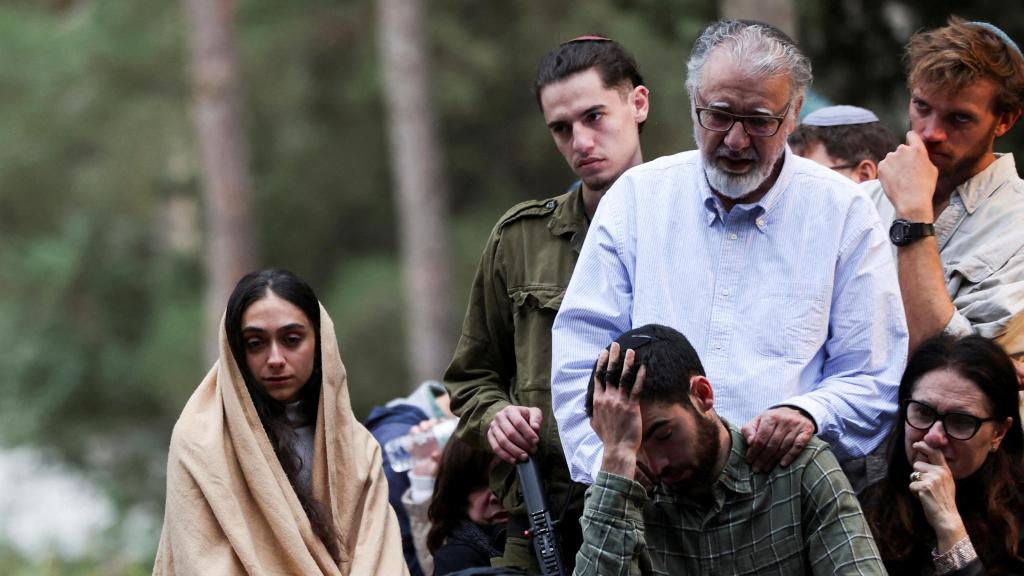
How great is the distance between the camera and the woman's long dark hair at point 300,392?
14.4 feet

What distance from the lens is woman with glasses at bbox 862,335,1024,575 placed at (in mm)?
3789

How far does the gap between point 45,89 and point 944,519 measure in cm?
1867

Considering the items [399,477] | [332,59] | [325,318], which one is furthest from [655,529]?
[332,59]

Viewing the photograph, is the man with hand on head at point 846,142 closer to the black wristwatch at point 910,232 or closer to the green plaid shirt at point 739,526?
the black wristwatch at point 910,232

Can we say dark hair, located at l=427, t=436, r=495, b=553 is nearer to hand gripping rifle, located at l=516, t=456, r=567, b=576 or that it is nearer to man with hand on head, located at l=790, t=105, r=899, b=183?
hand gripping rifle, located at l=516, t=456, r=567, b=576

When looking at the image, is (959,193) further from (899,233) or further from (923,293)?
(923,293)

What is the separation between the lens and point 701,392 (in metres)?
3.46

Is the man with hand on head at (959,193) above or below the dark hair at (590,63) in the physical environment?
below

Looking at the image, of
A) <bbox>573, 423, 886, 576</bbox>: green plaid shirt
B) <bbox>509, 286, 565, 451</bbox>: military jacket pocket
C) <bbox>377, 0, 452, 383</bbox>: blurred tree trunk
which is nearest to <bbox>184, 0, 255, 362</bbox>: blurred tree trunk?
<bbox>377, 0, 452, 383</bbox>: blurred tree trunk

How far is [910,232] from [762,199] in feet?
1.75

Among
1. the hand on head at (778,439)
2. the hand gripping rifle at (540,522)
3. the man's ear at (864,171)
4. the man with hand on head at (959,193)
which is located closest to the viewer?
the hand on head at (778,439)

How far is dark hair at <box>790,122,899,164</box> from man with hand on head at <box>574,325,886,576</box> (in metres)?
1.81

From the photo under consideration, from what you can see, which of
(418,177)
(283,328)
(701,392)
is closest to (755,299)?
(701,392)

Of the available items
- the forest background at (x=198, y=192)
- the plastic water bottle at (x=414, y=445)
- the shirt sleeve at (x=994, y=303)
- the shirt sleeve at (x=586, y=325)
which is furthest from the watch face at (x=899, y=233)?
the forest background at (x=198, y=192)
